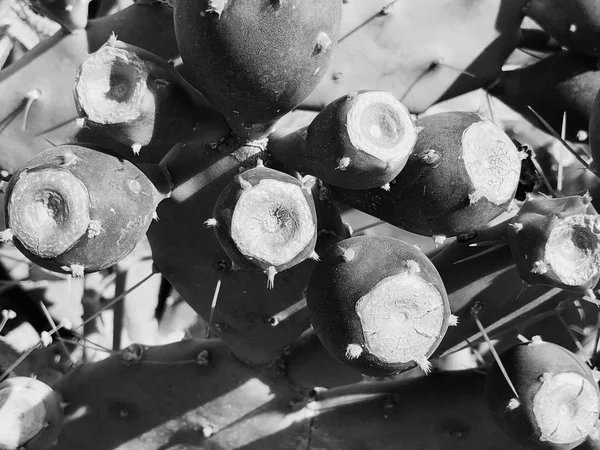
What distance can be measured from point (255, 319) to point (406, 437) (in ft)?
1.49

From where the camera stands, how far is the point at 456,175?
3.36 ft

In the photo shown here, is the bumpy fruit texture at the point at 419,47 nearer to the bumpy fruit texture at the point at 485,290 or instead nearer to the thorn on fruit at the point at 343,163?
the bumpy fruit texture at the point at 485,290

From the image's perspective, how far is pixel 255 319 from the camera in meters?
1.46

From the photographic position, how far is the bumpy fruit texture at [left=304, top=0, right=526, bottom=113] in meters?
1.46

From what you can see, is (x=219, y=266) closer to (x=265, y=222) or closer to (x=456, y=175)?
(x=265, y=222)

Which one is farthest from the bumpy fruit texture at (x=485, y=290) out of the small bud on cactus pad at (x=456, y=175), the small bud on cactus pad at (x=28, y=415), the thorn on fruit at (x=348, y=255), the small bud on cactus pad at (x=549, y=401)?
the small bud on cactus pad at (x=28, y=415)

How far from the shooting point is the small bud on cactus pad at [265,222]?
977mm

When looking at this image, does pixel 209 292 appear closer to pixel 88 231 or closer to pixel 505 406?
pixel 88 231

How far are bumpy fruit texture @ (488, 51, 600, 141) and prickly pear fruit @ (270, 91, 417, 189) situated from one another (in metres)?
0.78

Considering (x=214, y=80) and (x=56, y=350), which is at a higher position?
(x=214, y=80)

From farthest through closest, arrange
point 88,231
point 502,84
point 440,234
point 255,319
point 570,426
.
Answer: point 502,84 → point 255,319 → point 570,426 → point 440,234 → point 88,231

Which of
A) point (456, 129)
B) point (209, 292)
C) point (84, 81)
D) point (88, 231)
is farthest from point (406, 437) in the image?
point (84, 81)

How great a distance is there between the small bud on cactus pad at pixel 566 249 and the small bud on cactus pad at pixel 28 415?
1008mm

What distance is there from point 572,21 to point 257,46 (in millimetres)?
901
